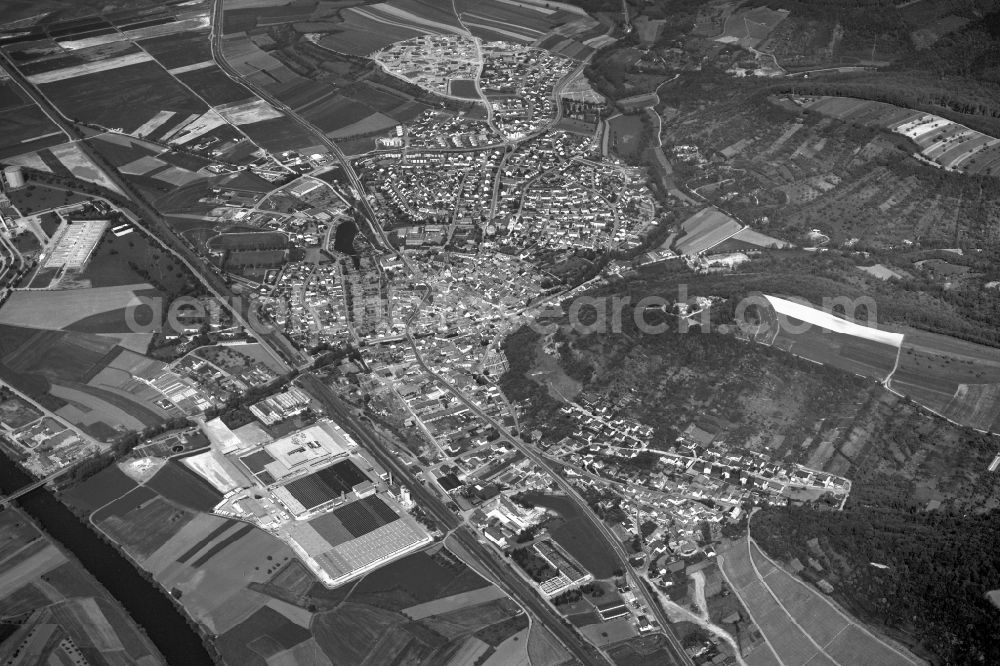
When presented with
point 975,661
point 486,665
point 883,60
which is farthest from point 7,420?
point 883,60

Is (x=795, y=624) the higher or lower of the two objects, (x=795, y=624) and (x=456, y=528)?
the lower

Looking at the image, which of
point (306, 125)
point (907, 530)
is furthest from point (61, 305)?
point (907, 530)

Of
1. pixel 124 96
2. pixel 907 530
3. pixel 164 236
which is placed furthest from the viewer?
pixel 124 96

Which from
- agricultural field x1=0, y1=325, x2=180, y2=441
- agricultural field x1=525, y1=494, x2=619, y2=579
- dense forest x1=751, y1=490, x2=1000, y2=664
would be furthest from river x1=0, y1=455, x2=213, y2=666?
dense forest x1=751, y1=490, x2=1000, y2=664

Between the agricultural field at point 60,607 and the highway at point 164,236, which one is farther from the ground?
the highway at point 164,236

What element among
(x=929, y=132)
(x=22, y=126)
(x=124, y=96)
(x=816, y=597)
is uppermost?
(x=22, y=126)

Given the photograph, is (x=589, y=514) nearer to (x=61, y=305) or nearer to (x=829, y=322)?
(x=829, y=322)

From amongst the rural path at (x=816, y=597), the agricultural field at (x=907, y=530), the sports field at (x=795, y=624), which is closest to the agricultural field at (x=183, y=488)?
the sports field at (x=795, y=624)

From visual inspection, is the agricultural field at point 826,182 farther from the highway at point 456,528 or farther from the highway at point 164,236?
the highway at point 164,236
